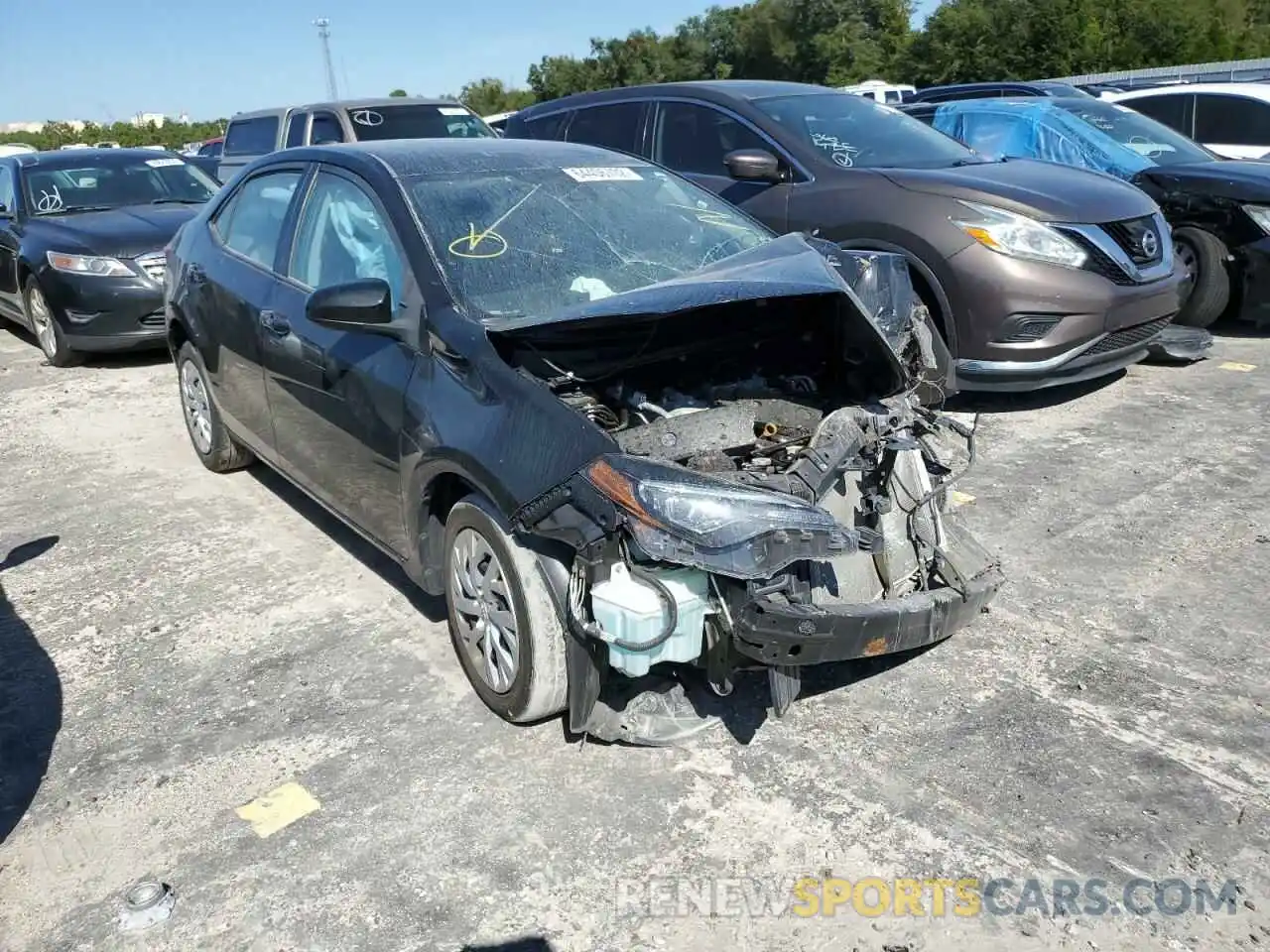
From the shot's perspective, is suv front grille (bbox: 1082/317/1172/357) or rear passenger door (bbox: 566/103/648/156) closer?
suv front grille (bbox: 1082/317/1172/357)

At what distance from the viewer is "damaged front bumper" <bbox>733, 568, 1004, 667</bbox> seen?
267 cm

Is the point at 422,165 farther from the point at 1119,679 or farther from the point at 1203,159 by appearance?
the point at 1203,159

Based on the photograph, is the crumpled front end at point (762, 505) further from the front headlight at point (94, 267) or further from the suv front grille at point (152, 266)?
the front headlight at point (94, 267)

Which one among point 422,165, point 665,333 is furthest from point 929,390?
point 422,165

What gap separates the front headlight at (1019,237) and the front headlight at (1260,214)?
230cm

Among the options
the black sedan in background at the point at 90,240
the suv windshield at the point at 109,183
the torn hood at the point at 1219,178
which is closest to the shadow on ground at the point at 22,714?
the black sedan in background at the point at 90,240

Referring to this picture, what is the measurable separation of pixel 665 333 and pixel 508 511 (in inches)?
38.5

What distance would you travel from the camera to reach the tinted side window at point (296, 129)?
11.2 m

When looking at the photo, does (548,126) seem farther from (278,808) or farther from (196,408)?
(278,808)

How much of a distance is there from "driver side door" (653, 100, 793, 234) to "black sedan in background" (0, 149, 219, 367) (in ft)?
13.3

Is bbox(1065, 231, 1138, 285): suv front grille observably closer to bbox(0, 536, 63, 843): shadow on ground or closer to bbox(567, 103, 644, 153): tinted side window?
bbox(567, 103, 644, 153): tinted side window

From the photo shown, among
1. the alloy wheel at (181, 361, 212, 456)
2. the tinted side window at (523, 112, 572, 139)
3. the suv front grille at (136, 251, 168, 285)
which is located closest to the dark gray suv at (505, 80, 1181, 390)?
the tinted side window at (523, 112, 572, 139)

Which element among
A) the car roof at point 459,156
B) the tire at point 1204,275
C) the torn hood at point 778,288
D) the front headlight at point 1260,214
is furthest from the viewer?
the tire at point 1204,275

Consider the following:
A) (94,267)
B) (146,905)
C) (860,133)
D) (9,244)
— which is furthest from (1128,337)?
(9,244)
